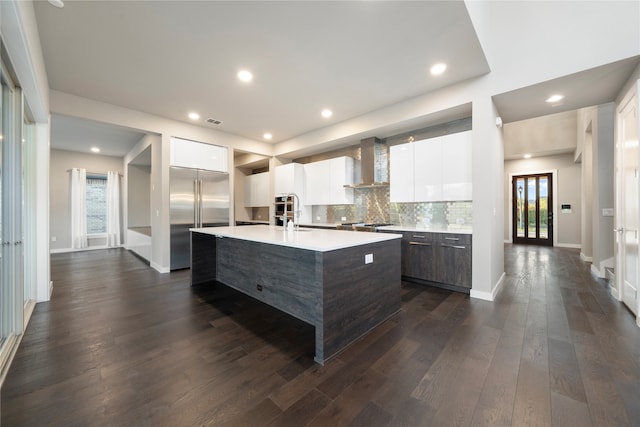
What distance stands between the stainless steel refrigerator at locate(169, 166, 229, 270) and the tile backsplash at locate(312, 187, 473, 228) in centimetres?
213

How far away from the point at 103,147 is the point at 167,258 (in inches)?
169

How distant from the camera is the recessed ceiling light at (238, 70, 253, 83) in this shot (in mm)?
3022

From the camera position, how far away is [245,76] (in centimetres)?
311

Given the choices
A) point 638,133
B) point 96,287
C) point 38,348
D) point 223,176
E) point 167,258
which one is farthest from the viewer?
point 223,176

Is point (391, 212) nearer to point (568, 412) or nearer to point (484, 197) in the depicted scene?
point (484, 197)

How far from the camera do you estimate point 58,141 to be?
612 centimetres

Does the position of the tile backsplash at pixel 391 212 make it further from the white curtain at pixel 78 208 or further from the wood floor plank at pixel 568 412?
the white curtain at pixel 78 208

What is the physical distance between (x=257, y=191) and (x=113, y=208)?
4429 mm

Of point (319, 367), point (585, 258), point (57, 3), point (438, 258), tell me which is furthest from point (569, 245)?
point (57, 3)

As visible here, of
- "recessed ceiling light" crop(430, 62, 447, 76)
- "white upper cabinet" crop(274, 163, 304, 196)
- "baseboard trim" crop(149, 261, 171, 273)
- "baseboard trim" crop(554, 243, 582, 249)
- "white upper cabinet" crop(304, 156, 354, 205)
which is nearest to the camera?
"recessed ceiling light" crop(430, 62, 447, 76)

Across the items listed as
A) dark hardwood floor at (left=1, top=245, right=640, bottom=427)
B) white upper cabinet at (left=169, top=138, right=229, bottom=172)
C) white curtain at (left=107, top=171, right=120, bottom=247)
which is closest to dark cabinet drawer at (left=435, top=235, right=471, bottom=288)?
dark hardwood floor at (left=1, top=245, right=640, bottom=427)

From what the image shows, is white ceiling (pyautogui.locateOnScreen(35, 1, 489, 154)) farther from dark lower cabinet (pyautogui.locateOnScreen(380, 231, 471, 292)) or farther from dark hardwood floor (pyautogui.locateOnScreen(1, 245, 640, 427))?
dark hardwood floor (pyautogui.locateOnScreen(1, 245, 640, 427))

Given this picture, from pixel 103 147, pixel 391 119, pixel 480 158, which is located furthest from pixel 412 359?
pixel 103 147

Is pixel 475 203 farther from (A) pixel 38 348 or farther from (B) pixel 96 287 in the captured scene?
(B) pixel 96 287
